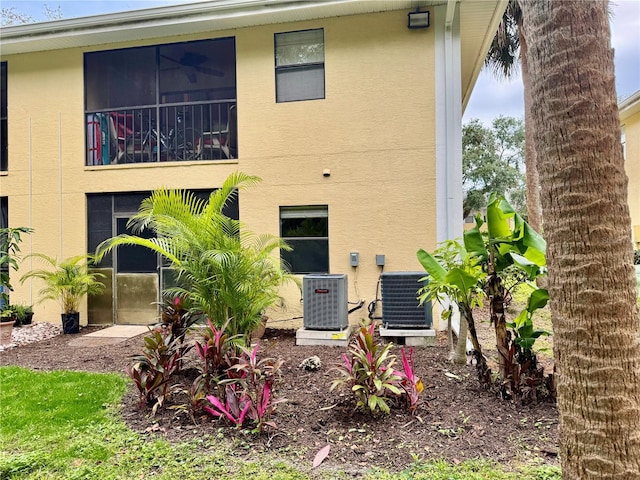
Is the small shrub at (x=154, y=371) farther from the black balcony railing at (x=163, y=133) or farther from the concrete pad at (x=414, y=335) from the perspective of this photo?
the black balcony railing at (x=163, y=133)

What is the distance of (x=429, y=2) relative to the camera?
6754 mm

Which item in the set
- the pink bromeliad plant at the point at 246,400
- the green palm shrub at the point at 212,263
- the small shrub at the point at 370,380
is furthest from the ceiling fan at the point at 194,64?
the small shrub at the point at 370,380

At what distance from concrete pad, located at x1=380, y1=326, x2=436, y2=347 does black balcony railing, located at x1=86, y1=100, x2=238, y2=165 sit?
4.52 metres

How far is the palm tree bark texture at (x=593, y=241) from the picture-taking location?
1.64 meters

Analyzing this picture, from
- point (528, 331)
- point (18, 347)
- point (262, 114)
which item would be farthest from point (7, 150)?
point (528, 331)

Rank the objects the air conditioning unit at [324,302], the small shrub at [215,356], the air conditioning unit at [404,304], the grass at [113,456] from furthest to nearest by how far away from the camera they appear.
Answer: the air conditioning unit at [324,302] → the air conditioning unit at [404,304] → the small shrub at [215,356] → the grass at [113,456]

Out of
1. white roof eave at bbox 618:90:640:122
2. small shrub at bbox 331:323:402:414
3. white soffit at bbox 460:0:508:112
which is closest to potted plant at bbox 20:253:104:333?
small shrub at bbox 331:323:402:414

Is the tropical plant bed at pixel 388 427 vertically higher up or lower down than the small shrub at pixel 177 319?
lower down

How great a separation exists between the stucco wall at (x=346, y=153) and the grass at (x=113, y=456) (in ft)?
13.6

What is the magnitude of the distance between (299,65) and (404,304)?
4.73m

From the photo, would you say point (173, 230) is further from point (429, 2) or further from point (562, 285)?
point (429, 2)

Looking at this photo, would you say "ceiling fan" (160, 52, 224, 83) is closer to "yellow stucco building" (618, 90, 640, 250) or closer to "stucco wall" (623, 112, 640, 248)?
"yellow stucco building" (618, 90, 640, 250)

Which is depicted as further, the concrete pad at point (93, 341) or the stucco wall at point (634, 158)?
the stucco wall at point (634, 158)

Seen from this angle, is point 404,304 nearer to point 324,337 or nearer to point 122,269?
point 324,337
